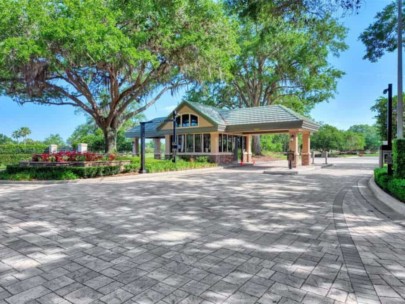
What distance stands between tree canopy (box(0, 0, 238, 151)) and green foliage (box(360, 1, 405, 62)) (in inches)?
323

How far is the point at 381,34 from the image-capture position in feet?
47.7

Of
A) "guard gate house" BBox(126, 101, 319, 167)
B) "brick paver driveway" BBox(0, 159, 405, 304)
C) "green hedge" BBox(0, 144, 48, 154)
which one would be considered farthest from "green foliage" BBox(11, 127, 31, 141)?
"brick paver driveway" BBox(0, 159, 405, 304)

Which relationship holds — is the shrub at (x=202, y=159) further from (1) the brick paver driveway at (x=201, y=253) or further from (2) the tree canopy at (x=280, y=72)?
(1) the brick paver driveway at (x=201, y=253)

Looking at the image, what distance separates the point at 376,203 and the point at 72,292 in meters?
7.75

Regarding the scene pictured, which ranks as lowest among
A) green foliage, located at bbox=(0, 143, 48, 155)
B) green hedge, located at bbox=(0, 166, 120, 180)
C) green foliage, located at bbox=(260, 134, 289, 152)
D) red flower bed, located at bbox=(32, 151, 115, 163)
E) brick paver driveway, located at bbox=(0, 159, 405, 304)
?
brick paver driveway, located at bbox=(0, 159, 405, 304)

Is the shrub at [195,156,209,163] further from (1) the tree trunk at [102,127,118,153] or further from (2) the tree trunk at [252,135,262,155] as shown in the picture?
(2) the tree trunk at [252,135,262,155]

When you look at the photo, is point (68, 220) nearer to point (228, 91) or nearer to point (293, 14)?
point (293, 14)

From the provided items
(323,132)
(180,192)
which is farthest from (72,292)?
(323,132)

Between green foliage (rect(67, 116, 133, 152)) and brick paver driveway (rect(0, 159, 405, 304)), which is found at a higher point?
green foliage (rect(67, 116, 133, 152))

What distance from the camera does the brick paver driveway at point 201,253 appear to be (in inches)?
112

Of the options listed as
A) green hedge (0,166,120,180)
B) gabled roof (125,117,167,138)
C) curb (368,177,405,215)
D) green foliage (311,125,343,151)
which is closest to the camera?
curb (368,177,405,215)

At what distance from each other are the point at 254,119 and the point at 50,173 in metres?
15.4

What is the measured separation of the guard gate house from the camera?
20.4 metres

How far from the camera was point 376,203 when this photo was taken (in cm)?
741
